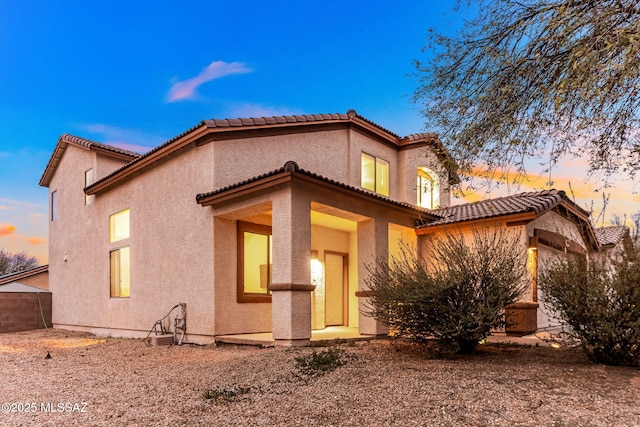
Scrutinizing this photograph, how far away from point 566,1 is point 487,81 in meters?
1.36

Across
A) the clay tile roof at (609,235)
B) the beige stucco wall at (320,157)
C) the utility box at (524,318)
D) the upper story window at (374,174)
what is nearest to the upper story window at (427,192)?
the beige stucco wall at (320,157)

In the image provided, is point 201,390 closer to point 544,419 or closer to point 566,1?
point 544,419

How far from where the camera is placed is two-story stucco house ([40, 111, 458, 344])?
29.8 feet

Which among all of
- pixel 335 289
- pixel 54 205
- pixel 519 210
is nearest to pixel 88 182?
pixel 54 205

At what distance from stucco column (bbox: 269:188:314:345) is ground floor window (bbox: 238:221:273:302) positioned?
194 cm

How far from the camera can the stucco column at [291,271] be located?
8695 mm

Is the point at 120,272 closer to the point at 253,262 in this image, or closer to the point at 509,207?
the point at 253,262

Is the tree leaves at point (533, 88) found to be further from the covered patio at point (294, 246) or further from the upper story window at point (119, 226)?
the upper story window at point (119, 226)

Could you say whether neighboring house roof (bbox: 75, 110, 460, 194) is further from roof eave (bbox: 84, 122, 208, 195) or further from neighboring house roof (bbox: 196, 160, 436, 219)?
neighboring house roof (bbox: 196, 160, 436, 219)

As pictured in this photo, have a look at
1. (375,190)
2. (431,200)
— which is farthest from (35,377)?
(431,200)

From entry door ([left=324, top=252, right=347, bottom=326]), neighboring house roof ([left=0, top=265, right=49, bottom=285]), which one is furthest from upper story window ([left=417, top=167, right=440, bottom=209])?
neighboring house roof ([left=0, top=265, right=49, bottom=285])

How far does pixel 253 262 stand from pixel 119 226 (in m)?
5.54

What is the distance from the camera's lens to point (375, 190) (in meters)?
14.0

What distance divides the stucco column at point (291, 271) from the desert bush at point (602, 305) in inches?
167
